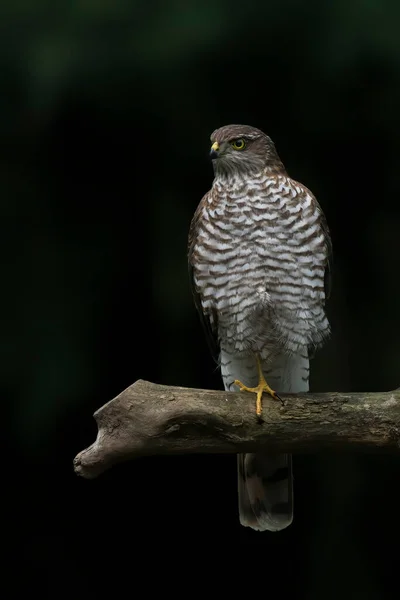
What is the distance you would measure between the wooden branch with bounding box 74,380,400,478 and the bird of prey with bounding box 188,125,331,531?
11cm

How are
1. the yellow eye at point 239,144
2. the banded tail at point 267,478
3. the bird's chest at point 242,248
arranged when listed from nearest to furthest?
the bird's chest at point 242,248 → the yellow eye at point 239,144 → the banded tail at point 267,478

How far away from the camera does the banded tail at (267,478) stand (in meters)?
3.52

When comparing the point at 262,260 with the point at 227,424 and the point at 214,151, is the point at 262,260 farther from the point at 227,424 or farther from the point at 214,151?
the point at 227,424

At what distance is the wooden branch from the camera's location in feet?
9.00

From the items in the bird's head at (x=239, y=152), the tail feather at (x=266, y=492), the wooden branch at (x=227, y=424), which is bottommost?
the tail feather at (x=266, y=492)

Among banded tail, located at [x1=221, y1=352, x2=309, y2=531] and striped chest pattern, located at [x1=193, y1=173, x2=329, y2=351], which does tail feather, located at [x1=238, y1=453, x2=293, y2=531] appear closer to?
banded tail, located at [x1=221, y1=352, x2=309, y2=531]

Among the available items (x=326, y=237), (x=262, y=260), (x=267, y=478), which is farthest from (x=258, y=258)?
(x=267, y=478)

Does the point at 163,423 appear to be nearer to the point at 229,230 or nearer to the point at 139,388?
the point at 139,388

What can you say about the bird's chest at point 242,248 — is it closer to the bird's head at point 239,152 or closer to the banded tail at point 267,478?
the bird's head at point 239,152

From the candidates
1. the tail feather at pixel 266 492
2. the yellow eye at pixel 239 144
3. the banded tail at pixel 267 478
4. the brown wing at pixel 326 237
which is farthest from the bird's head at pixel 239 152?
the tail feather at pixel 266 492

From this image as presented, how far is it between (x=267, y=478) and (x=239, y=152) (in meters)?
1.19

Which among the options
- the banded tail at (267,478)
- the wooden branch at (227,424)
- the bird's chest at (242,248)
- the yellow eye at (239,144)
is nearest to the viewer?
the wooden branch at (227,424)

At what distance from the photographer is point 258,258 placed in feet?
10.3

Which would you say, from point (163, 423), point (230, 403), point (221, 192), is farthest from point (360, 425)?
point (221, 192)
